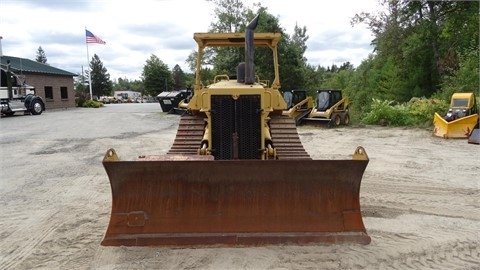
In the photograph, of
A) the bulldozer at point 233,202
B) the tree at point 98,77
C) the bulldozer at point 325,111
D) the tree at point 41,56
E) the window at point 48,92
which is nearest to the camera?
the bulldozer at point 233,202

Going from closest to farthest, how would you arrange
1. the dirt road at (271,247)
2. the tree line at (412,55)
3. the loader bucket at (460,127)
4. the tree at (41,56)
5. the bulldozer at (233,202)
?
the dirt road at (271,247) < the bulldozer at (233,202) < the loader bucket at (460,127) < the tree line at (412,55) < the tree at (41,56)

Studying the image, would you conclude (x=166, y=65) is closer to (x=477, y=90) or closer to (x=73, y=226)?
(x=477, y=90)

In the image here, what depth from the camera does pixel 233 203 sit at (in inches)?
159

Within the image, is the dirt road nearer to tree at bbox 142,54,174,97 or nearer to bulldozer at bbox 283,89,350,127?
bulldozer at bbox 283,89,350,127

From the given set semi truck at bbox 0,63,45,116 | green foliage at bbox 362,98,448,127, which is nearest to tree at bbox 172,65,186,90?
semi truck at bbox 0,63,45,116

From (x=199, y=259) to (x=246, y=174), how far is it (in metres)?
0.93

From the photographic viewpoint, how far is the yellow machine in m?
12.4

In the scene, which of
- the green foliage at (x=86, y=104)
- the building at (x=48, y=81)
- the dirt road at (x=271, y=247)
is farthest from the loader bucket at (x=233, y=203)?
the green foliage at (x=86, y=104)

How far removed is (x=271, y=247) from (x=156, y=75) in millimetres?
52428

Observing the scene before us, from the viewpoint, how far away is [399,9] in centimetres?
2466

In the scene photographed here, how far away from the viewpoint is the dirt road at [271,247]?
3650mm

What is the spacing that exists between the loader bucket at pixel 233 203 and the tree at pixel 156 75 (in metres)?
50.8

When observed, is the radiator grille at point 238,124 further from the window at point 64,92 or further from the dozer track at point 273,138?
the window at point 64,92

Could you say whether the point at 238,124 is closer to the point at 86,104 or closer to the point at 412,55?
the point at 412,55
